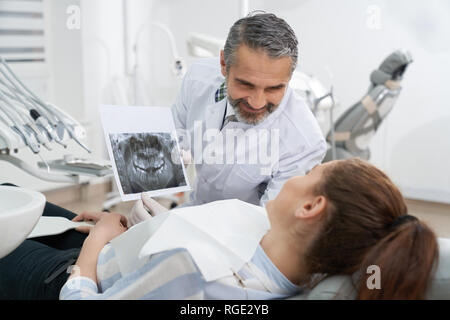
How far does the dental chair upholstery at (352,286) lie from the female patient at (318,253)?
17mm

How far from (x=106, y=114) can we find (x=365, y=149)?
1638mm

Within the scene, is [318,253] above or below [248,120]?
below

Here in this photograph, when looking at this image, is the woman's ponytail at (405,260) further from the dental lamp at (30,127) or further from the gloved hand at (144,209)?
the dental lamp at (30,127)

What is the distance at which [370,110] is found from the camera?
229 centimetres

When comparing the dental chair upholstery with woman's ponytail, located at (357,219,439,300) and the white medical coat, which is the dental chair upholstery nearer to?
woman's ponytail, located at (357,219,439,300)

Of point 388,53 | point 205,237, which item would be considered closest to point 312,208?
point 205,237

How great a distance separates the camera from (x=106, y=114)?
1066 mm

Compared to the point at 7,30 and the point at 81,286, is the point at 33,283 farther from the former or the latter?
the point at 7,30

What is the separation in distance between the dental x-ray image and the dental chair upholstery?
1.50 ft

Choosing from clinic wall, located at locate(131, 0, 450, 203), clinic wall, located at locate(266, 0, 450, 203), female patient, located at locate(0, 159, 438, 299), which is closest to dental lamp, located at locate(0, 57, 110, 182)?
female patient, located at locate(0, 159, 438, 299)

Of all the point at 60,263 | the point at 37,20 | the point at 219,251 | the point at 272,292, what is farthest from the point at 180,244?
the point at 37,20

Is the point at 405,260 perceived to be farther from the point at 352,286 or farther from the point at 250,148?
the point at 250,148

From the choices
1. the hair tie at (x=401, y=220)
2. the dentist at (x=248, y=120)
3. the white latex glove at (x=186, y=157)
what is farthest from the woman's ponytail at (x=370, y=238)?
the white latex glove at (x=186, y=157)

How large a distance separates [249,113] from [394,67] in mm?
1399
